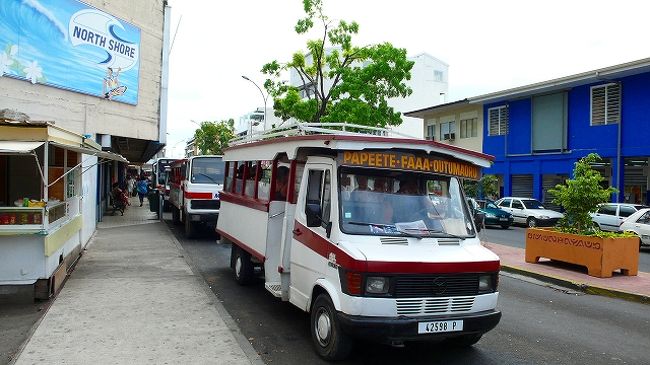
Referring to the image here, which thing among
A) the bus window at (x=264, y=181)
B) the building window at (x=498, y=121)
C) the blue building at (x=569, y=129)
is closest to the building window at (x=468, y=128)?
the blue building at (x=569, y=129)

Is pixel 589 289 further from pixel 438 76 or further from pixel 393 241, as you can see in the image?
pixel 438 76

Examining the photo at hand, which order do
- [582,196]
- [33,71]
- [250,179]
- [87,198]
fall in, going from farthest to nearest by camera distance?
[33,71], [87,198], [582,196], [250,179]

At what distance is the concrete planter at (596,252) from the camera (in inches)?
407

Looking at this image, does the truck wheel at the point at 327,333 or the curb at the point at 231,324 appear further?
the curb at the point at 231,324

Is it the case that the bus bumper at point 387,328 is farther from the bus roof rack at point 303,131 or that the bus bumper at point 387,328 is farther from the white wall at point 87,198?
the white wall at point 87,198

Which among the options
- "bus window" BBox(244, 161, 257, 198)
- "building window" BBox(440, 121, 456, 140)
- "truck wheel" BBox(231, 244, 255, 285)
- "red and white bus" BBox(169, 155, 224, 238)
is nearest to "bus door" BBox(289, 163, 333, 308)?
"bus window" BBox(244, 161, 257, 198)

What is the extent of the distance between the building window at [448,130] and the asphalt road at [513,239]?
12419mm

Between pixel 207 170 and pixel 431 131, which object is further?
pixel 431 131

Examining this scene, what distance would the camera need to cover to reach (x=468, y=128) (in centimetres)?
3419

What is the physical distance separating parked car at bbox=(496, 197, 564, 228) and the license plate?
19563mm

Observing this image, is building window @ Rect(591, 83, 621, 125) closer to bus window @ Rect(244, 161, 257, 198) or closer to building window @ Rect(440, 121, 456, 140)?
building window @ Rect(440, 121, 456, 140)

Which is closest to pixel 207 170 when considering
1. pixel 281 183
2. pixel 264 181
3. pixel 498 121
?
pixel 264 181

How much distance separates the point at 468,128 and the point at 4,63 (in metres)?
27.0

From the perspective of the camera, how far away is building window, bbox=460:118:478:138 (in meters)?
33.5
